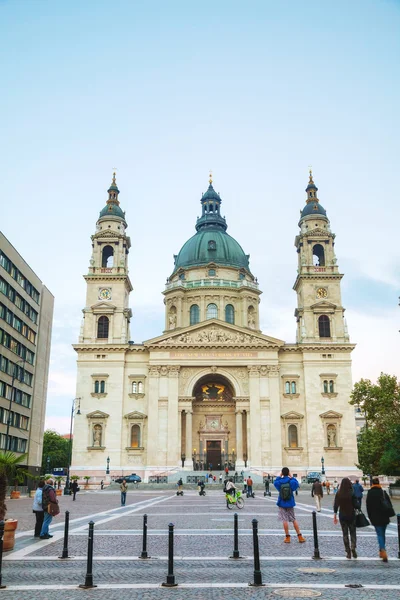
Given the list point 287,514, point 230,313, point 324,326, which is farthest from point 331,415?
point 287,514

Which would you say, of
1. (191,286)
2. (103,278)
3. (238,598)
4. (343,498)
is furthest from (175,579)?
(191,286)

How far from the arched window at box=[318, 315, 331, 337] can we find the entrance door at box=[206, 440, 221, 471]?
60.7 feet

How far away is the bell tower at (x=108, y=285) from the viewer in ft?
237

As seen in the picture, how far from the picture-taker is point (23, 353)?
6469cm

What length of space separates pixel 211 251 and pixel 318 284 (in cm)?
1823

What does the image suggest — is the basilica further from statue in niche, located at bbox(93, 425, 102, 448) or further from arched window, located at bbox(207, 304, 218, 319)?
arched window, located at bbox(207, 304, 218, 319)

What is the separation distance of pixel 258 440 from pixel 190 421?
816 centimetres

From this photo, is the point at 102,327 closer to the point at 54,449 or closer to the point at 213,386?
the point at 213,386

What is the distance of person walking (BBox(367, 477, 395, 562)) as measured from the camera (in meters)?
13.5

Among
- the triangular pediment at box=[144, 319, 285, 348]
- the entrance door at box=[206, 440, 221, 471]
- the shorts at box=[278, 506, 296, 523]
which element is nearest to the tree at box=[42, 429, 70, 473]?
the entrance door at box=[206, 440, 221, 471]

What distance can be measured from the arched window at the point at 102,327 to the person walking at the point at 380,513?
60.4m

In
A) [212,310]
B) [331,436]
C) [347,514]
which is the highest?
[212,310]

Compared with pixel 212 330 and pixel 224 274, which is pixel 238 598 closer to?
pixel 212 330

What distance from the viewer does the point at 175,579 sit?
1127 cm
